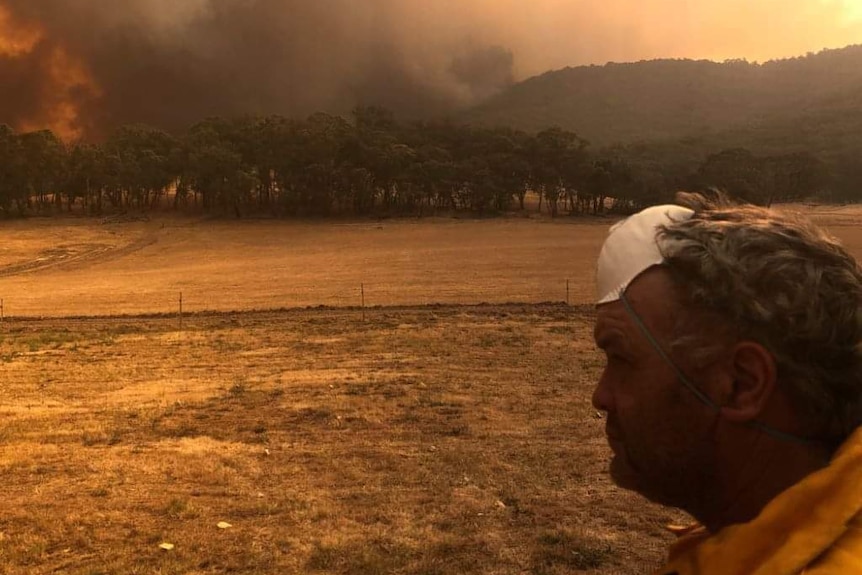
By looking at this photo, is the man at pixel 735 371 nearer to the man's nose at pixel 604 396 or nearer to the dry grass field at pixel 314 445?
the man's nose at pixel 604 396

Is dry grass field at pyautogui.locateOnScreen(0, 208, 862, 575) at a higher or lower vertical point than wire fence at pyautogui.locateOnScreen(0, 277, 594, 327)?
higher

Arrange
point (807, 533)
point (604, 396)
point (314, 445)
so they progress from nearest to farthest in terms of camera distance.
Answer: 1. point (807, 533)
2. point (604, 396)
3. point (314, 445)

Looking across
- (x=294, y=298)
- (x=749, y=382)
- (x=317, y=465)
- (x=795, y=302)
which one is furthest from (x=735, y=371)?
(x=294, y=298)

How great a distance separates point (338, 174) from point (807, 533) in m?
91.2

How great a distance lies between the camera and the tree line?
9038 centimetres

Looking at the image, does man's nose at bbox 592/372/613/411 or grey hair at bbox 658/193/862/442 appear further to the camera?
man's nose at bbox 592/372/613/411

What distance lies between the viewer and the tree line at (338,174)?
90375 millimetres

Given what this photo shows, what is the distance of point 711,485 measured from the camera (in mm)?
1430

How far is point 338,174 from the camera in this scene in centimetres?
9006

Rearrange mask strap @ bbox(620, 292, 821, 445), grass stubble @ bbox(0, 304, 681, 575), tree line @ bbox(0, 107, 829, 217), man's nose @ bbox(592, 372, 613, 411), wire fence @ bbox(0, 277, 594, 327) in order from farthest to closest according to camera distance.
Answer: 1. tree line @ bbox(0, 107, 829, 217)
2. wire fence @ bbox(0, 277, 594, 327)
3. grass stubble @ bbox(0, 304, 681, 575)
4. man's nose @ bbox(592, 372, 613, 411)
5. mask strap @ bbox(620, 292, 821, 445)

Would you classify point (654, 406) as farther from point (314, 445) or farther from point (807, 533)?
point (314, 445)

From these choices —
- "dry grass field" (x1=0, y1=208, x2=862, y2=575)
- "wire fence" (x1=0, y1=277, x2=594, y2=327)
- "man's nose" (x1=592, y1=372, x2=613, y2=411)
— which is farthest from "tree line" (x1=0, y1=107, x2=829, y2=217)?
"man's nose" (x1=592, y1=372, x2=613, y2=411)

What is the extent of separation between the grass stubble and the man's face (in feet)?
14.8

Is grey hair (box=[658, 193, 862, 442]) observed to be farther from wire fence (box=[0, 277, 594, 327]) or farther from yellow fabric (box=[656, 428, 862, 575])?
wire fence (box=[0, 277, 594, 327])
